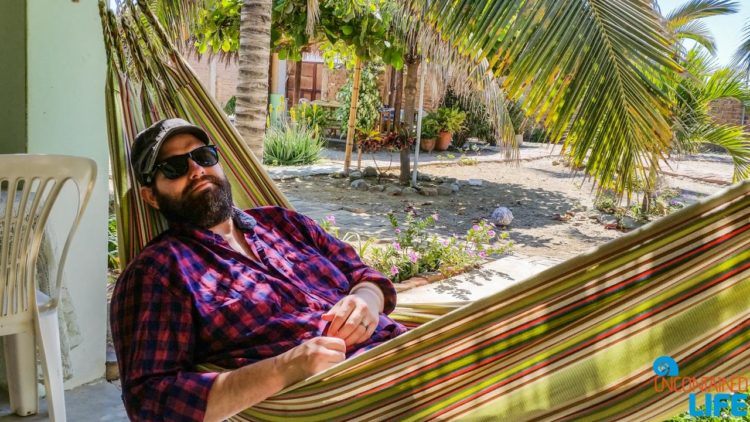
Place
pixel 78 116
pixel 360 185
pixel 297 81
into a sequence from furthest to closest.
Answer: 1. pixel 297 81
2. pixel 360 185
3. pixel 78 116

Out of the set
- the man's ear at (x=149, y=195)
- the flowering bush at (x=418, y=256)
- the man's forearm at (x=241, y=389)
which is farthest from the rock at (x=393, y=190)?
the man's forearm at (x=241, y=389)

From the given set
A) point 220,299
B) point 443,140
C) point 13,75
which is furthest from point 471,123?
point 220,299

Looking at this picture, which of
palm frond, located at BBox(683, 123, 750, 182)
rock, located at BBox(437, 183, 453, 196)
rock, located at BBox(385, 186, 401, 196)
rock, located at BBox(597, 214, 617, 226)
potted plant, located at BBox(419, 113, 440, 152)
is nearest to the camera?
palm frond, located at BBox(683, 123, 750, 182)

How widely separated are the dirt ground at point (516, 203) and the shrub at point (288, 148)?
115 cm

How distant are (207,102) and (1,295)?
85cm

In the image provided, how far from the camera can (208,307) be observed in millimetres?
1443

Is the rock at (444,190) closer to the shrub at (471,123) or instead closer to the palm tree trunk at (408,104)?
the palm tree trunk at (408,104)

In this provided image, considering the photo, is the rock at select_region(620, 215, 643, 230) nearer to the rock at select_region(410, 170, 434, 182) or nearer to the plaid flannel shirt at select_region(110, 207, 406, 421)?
the rock at select_region(410, 170, 434, 182)

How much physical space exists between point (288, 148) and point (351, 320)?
8397 mm

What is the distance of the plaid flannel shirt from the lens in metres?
1.30

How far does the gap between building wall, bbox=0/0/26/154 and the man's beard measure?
79cm

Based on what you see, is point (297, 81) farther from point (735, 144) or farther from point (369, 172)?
point (735, 144)

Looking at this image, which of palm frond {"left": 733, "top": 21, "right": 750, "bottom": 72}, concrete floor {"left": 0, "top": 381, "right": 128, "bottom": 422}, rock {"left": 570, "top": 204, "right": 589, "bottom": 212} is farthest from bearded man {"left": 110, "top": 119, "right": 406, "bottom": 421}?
palm frond {"left": 733, "top": 21, "right": 750, "bottom": 72}

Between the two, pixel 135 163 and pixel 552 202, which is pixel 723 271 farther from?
pixel 552 202
